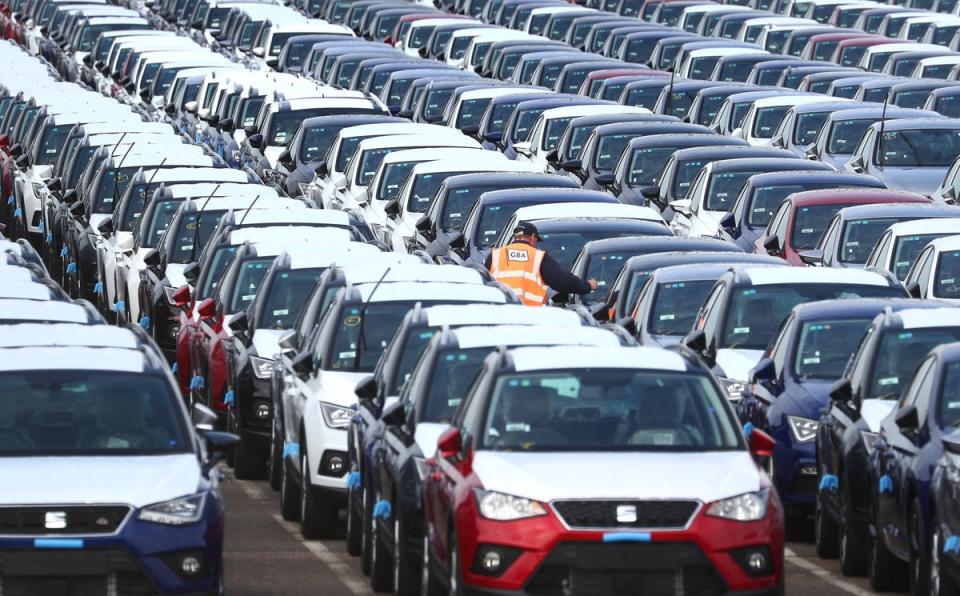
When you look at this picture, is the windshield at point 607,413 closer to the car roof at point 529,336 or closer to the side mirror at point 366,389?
the car roof at point 529,336

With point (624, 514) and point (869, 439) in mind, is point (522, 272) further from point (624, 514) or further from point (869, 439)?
point (624, 514)

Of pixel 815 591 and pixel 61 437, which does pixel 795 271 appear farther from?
pixel 61 437

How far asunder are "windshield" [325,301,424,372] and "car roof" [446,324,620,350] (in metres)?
2.41

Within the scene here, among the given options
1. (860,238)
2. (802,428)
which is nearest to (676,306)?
(802,428)

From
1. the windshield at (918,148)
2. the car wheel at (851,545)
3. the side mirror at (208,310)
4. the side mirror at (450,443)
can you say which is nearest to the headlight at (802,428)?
the car wheel at (851,545)

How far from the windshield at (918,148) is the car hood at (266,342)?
11281 millimetres

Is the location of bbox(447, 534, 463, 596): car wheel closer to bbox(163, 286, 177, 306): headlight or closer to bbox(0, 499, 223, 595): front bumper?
bbox(0, 499, 223, 595): front bumper

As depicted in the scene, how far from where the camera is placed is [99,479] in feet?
47.5

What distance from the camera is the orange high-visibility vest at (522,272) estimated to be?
74.3 ft

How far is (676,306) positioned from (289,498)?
354cm

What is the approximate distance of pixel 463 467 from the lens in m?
14.6

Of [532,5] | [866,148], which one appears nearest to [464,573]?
[866,148]

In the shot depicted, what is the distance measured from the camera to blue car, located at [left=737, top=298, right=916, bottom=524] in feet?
61.0

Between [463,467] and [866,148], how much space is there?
18.3 metres
